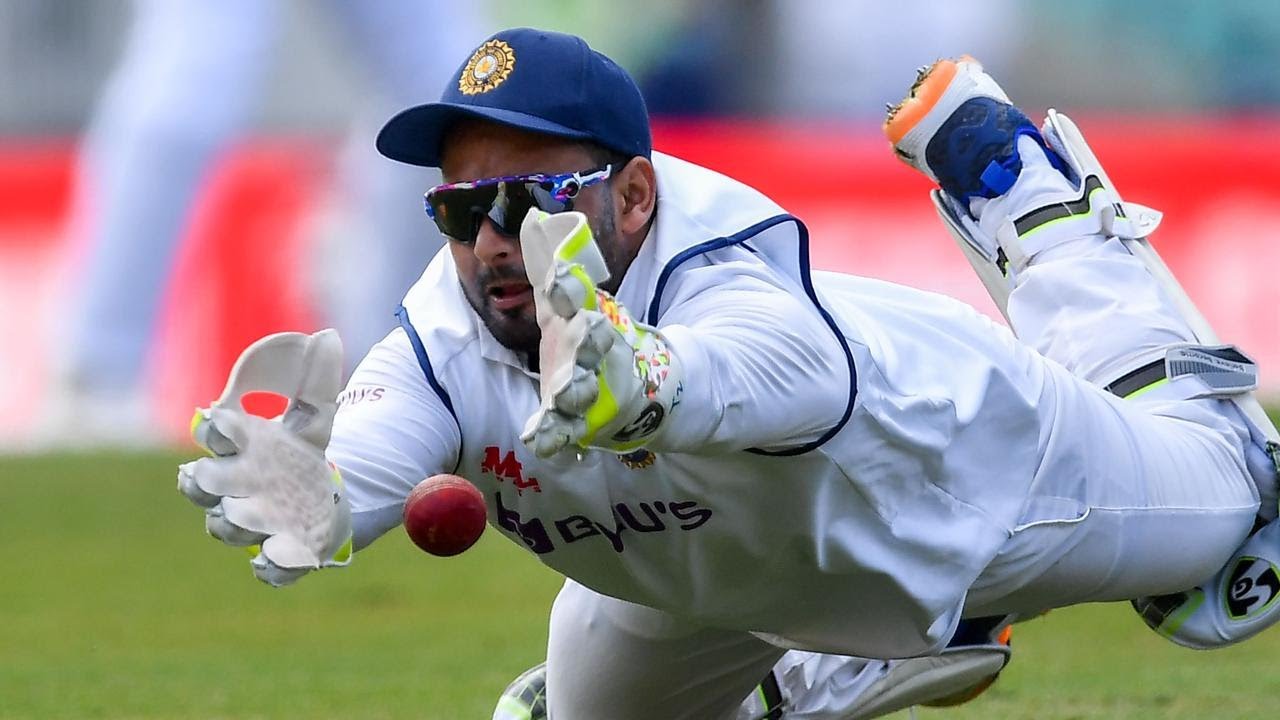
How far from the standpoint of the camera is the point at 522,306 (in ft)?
13.4

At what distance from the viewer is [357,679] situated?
6.81 meters

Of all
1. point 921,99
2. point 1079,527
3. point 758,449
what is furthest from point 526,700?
point 921,99

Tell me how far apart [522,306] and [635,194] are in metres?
0.34

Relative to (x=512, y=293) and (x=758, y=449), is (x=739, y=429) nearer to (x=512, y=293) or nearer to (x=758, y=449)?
(x=758, y=449)

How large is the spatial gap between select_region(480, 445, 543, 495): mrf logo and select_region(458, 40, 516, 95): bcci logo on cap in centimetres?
70

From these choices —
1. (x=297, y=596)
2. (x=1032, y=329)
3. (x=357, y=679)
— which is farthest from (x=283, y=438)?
(x=297, y=596)

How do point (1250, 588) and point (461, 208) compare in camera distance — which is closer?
point (461, 208)

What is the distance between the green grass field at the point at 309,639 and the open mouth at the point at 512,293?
2.13 meters

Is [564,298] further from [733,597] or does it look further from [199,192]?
[199,192]

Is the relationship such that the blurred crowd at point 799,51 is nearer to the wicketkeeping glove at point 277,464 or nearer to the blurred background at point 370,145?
the blurred background at point 370,145

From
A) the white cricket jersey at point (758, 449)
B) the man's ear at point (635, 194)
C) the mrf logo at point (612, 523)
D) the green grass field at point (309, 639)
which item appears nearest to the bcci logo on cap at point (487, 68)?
the man's ear at point (635, 194)

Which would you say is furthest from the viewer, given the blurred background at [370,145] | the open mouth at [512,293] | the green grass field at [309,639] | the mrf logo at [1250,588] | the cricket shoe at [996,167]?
the blurred background at [370,145]

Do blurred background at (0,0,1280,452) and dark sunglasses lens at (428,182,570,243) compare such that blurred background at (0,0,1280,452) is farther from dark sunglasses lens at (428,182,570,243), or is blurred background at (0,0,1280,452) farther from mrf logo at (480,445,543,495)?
dark sunglasses lens at (428,182,570,243)

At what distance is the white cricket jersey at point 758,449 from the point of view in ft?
13.0
